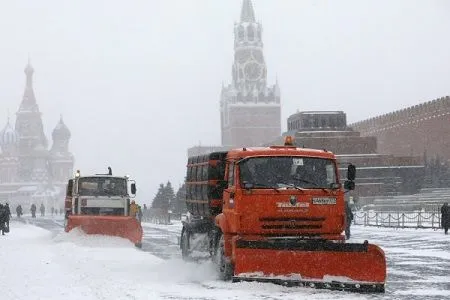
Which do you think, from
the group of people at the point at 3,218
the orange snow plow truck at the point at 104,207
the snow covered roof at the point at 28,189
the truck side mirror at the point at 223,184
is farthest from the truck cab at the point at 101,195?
the snow covered roof at the point at 28,189

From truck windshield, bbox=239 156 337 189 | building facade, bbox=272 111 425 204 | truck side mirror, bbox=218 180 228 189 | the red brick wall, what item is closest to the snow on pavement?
truck side mirror, bbox=218 180 228 189

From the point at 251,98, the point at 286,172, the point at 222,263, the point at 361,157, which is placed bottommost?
the point at 222,263

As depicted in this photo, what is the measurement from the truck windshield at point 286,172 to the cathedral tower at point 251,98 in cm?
15137

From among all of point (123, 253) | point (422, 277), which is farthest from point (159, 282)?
point (123, 253)

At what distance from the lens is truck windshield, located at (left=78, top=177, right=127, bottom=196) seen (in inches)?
994

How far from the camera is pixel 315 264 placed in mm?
12852

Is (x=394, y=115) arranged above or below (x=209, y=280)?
above

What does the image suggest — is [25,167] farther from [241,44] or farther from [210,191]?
[210,191]

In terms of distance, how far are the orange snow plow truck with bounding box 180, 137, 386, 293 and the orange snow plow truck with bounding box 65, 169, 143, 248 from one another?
968 centimetres

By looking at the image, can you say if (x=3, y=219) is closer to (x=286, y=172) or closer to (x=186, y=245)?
(x=186, y=245)

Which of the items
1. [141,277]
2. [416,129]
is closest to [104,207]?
[141,277]

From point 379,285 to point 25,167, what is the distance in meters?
188

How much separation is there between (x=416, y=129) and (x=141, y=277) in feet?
321

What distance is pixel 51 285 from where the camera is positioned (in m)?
13.1
